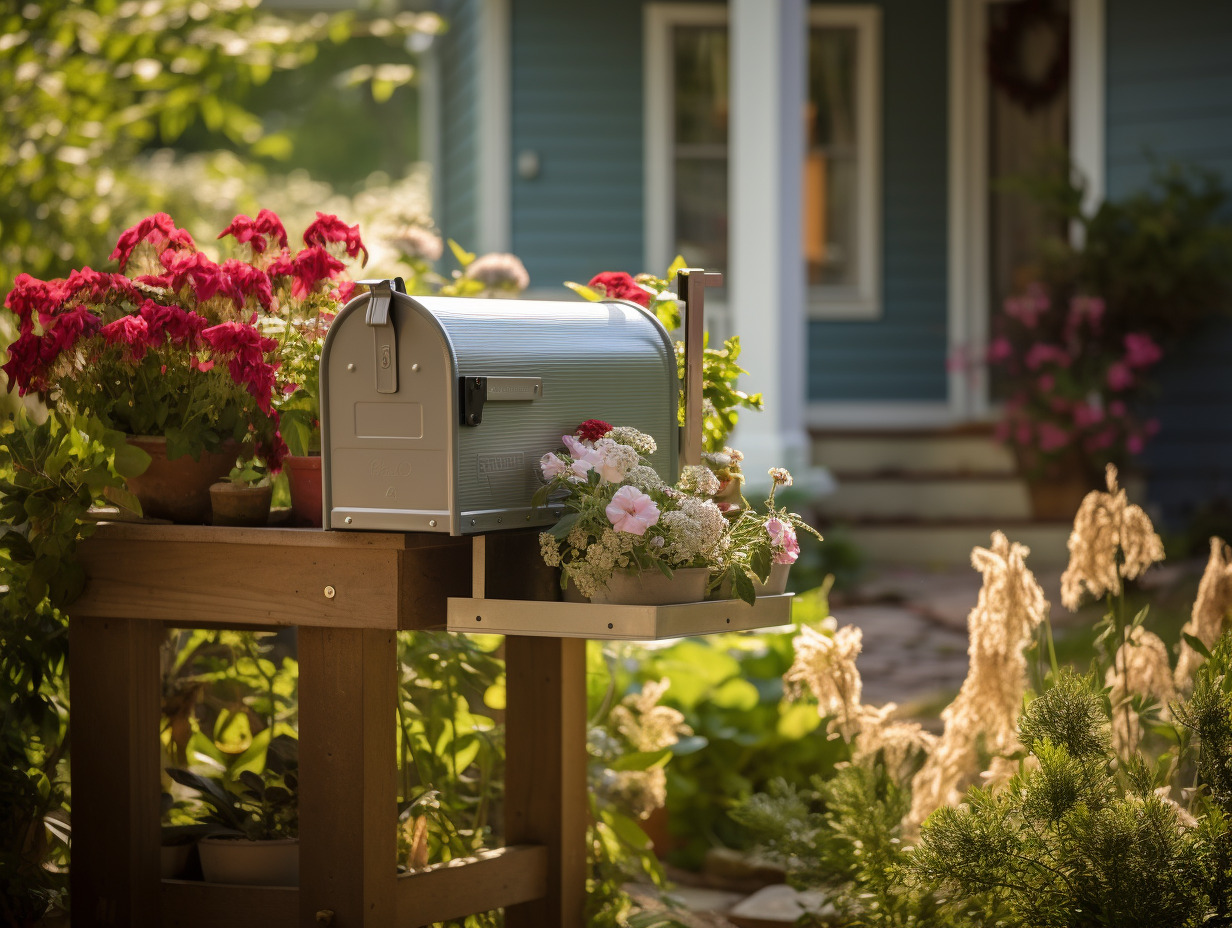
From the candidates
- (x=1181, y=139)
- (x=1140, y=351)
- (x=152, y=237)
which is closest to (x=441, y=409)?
(x=152, y=237)

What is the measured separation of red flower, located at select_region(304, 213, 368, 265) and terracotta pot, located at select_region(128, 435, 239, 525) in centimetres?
41

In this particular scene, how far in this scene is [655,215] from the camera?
848 centimetres

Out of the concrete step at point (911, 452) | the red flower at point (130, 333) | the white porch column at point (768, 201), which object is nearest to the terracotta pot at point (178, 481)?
the red flower at point (130, 333)

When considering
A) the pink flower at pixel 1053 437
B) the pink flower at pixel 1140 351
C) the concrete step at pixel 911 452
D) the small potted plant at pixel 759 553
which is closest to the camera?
the small potted plant at pixel 759 553

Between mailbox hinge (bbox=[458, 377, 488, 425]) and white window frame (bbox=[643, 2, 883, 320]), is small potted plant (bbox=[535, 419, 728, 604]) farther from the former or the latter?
white window frame (bbox=[643, 2, 883, 320])

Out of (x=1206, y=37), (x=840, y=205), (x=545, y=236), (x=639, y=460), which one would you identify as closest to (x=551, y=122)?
(x=545, y=236)

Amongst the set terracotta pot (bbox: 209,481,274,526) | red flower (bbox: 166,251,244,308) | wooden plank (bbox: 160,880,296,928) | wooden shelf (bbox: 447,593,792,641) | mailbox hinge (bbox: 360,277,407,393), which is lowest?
wooden plank (bbox: 160,880,296,928)

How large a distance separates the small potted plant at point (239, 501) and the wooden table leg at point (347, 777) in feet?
0.72

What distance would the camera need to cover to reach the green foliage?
7.88 ft

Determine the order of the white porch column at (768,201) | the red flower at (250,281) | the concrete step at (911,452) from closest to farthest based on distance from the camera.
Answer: the red flower at (250,281) → the white porch column at (768,201) → the concrete step at (911,452)

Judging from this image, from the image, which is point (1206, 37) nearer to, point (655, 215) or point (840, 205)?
point (840, 205)

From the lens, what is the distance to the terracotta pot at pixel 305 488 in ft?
7.82

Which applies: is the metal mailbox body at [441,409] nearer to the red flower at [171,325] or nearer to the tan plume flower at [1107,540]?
the red flower at [171,325]

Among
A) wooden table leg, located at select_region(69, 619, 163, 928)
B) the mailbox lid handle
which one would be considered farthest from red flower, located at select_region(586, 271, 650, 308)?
wooden table leg, located at select_region(69, 619, 163, 928)
